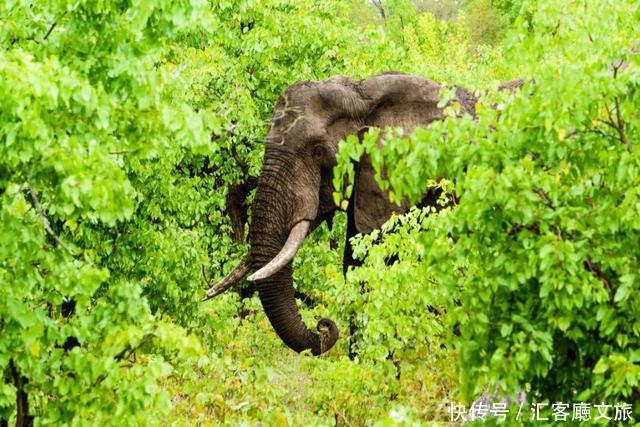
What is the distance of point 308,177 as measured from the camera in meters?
11.3

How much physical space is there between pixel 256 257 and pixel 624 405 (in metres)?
6.10

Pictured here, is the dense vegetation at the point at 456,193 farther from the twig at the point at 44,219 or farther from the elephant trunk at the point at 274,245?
the elephant trunk at the point at 274,245

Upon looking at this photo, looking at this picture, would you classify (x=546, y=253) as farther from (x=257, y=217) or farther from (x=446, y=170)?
(x=257, y=217)

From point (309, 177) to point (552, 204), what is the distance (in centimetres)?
587

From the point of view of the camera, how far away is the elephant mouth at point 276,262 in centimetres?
1065

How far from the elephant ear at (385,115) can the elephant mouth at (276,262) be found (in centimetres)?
78

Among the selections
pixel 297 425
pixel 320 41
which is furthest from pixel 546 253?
pixel 320 41

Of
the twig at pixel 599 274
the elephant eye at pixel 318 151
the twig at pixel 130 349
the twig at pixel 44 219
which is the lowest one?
the twig at pixel 130 349

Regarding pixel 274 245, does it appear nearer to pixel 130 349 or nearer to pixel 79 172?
pixel 130 349

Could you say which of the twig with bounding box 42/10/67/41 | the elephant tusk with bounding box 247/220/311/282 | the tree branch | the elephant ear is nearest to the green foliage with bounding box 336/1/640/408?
the twig with bounding box 42/10/67/41

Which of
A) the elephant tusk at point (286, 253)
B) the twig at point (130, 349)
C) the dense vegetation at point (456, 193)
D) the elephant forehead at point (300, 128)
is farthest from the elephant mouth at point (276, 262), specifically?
the twig at point (130, 349)

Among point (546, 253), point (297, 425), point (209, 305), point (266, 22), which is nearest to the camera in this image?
point (546, 253)

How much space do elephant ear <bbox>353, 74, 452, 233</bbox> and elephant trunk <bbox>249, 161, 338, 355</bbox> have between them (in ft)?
3.06

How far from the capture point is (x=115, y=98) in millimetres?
5641
